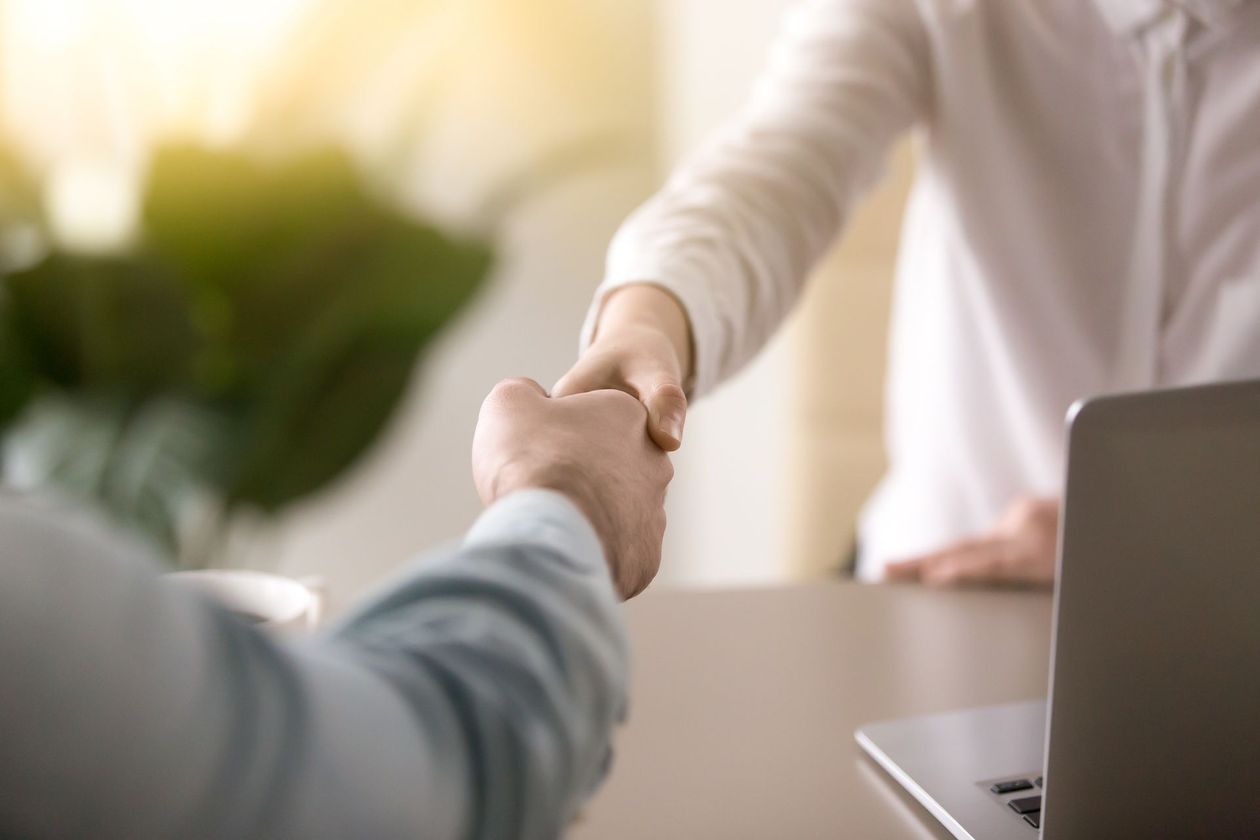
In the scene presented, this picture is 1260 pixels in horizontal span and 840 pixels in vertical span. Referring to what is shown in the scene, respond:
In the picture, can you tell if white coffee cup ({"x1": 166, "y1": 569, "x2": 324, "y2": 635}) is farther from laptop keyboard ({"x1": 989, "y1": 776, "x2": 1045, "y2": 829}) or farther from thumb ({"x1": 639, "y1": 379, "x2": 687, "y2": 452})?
laptop keyboard ({"x1": 989, "y1": 776, "x2": 1045, "y2": 829})

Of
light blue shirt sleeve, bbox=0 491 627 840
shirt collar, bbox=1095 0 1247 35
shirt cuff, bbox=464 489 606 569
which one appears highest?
shirt collar, bbox=1095 0 1247 35

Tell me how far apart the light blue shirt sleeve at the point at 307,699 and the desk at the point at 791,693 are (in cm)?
20

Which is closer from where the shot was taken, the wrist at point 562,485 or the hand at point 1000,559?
the wrist at point 562,485

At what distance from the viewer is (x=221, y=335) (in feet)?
5.25

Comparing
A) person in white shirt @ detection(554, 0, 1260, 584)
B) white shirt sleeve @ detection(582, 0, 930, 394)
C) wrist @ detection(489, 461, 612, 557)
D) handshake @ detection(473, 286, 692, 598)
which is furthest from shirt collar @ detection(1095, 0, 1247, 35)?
wrist @ detection(489, 461, 612, 557)

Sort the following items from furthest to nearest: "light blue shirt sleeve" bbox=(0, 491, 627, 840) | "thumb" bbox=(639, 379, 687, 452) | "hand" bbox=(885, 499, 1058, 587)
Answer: "hand" bbox=(885, 499, 1058, 587) → "thumb" bbox=(639, 379, 687, 452) → "light blue shirt sleeve" bbox=(0, 491, 627, 840)

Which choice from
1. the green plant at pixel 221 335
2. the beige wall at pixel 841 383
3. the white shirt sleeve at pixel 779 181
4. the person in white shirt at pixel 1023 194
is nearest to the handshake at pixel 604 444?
the white shirt sleeve at pixel 779 181

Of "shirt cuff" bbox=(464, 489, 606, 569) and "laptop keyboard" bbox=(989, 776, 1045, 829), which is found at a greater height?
"shirt cuff" bbox=(464, 489, 606, 569)

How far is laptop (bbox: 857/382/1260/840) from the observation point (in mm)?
295

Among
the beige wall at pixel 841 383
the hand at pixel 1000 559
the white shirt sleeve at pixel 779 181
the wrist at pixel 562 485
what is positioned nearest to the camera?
the wrist at pixel 562 485

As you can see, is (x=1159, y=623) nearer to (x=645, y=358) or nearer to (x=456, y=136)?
(x=645, y=358)

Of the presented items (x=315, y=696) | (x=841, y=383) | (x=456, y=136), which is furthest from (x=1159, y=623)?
(x=456, y=136)

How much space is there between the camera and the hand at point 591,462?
28cm

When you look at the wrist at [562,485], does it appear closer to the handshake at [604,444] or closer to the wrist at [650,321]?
the handshake at [604,444]
